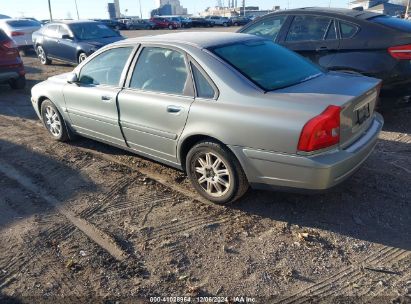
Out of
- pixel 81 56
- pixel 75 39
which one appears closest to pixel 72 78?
pixel 81 56

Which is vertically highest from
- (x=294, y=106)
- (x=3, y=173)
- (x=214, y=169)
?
(x=294, y=106)

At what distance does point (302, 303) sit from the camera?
2.61 metres

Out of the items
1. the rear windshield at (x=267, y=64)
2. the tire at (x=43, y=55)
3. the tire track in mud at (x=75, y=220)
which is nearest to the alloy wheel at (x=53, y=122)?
the tire track in mud at (x=75, y=220)

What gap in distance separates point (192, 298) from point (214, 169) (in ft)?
4.42

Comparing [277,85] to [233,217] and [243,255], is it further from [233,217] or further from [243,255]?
Result: [243,255]

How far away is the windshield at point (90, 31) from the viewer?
11820 millimetres

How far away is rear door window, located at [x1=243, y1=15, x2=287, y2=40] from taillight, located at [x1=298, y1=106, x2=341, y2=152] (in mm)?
3763

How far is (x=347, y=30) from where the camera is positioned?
5652 millimetres

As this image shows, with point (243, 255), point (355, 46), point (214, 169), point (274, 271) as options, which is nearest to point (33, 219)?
point (214, 169)

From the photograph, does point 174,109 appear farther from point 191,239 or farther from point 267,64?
point 191,239

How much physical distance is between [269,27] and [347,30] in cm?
143

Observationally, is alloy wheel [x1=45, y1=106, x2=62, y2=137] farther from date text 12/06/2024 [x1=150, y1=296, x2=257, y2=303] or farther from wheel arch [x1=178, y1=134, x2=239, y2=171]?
date text 12/06/2024 [x1=150, y1=296, x2=257, y2=303]

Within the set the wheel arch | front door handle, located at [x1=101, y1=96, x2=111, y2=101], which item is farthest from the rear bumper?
front door handle, located at [x1=101, y1=96, x2=111, y2=101]

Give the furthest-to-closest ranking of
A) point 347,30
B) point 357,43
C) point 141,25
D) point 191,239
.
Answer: point 141,25 → point 347,30 → point 357,43 → point 191,239
